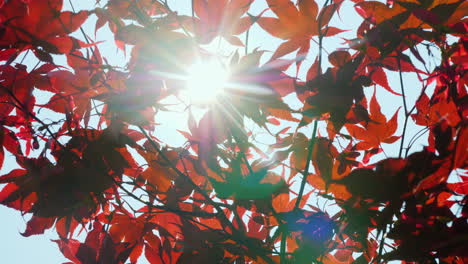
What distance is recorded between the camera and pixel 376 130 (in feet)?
2.47

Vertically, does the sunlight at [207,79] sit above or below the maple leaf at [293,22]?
below

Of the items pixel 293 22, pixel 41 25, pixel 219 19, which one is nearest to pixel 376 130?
pixel 293 22

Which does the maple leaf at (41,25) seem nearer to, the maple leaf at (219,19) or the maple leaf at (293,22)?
the maple leaf at (219,19)

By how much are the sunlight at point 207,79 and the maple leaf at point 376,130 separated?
27 centimetres

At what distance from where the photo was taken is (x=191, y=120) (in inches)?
29.5

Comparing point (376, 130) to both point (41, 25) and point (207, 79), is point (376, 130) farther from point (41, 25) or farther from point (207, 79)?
point (41, 25)

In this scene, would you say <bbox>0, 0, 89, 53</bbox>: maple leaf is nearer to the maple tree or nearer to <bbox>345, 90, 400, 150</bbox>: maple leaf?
the maple tree

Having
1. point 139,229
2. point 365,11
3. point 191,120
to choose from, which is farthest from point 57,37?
point 365,11

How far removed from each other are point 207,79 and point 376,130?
1.17 feet

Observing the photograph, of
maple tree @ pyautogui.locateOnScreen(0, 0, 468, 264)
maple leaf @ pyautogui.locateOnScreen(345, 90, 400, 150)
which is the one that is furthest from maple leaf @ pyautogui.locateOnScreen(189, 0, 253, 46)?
maple leaf @ pyautogui.locateOnScreen(345, 90, 400, 150)

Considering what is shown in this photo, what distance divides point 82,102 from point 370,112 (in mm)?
616

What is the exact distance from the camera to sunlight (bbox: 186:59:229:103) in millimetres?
675

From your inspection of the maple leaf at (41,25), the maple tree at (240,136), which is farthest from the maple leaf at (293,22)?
the maple leaf at (41,25)

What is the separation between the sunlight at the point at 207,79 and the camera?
675 mm
